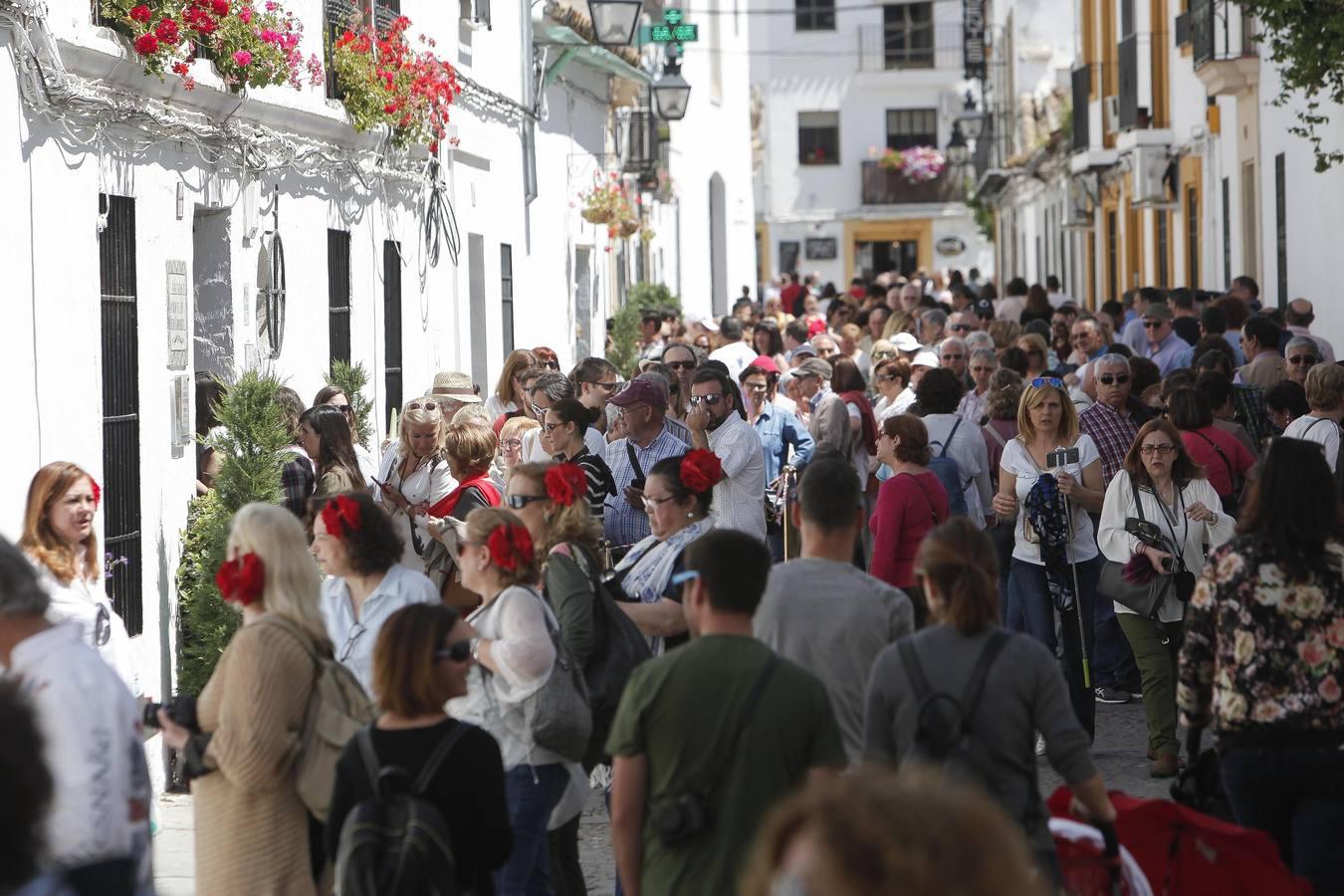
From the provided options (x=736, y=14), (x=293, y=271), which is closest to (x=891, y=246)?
(x=736, y=14)

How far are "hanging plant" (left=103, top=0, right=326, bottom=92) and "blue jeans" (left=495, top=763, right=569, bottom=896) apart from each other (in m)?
4.75

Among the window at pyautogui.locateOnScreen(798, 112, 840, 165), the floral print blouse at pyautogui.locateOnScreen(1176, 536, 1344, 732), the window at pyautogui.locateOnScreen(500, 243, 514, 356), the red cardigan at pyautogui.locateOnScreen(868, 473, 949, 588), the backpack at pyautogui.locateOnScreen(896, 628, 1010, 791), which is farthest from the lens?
the window at pyautogui.locateOnScreen(798, 112, 840, 165)

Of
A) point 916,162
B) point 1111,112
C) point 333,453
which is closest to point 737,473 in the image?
point 333,453

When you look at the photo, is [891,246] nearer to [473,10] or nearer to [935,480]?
[473,10]

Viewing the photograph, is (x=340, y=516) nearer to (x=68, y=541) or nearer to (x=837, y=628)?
(x=68, y=541)

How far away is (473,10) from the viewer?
17656mm

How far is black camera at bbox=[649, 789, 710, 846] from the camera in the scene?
4.65 m

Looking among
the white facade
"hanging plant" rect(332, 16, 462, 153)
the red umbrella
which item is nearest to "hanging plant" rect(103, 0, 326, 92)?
"hanging plant" rect(332, 16, 462, 153)

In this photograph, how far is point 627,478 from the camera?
9.43 m

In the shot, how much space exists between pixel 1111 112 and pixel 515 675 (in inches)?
1051

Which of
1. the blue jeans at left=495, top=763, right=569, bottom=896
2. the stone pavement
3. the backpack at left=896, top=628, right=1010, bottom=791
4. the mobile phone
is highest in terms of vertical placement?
the mobile phone

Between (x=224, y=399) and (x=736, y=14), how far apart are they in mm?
29878

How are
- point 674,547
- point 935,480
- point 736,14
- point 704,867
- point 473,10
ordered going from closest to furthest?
point 704,867 < point 674,547 < point 935,480 < point 473,10 < point 736,14

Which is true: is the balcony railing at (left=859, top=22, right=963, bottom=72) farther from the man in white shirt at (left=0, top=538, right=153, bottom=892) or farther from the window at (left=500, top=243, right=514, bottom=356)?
the man in white shirt at (left=0, top=538, right=153, bottom=892)
